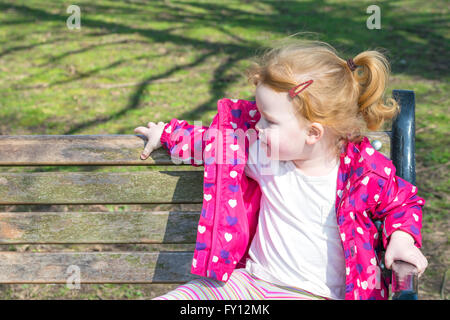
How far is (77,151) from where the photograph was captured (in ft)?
6.39

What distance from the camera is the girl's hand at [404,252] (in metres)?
1.71

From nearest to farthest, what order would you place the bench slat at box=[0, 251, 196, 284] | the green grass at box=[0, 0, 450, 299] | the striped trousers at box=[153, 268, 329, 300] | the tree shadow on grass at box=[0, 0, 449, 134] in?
the striped trousers at box=[153, 268, 329, 300] → the bench slat at box=[0, 251, 196, 284] → the green grass at box=[0, 0, 450, 299] → the tree shadow on grass at box=[0, 0, 449, 134]

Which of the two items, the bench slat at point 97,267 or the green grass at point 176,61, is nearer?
the bench slat at point 97,267

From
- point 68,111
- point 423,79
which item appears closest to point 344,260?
point 68,111

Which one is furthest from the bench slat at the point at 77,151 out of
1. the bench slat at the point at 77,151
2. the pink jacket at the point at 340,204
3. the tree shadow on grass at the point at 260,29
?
the tree shadow on grass at the point at 260,29

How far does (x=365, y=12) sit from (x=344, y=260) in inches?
317

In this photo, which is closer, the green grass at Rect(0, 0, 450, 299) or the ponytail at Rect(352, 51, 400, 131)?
the ponytail at Rect(352, 51, 400, 131)

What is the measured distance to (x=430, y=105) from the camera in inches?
204

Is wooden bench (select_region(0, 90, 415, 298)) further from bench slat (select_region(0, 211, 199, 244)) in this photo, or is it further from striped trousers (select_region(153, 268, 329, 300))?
striped trousers (select_region(153, 268, 329, 300))

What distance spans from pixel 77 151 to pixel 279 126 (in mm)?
777

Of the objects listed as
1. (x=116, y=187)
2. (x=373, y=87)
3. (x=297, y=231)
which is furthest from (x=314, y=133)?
(x=116, y=187)

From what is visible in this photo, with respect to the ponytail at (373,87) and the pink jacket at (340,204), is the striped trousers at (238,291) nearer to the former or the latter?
the pink jacket at (340,204)

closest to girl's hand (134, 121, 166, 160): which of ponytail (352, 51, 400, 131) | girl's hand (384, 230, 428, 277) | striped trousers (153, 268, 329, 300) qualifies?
striped trousers (153, 268, 329, 300)

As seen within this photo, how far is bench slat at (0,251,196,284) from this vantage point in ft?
6.84
